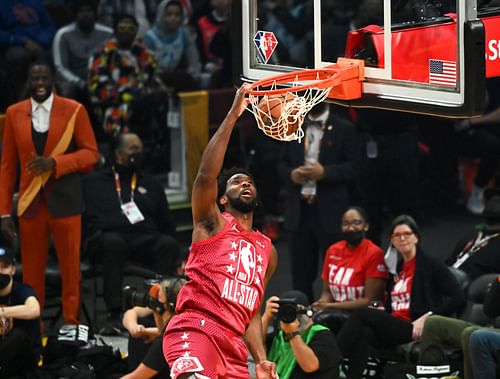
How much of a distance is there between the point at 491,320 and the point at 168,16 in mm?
6237

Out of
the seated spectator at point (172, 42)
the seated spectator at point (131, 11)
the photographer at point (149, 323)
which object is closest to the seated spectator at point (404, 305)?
the photographer at point (149, 323)

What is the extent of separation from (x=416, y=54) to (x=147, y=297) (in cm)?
296

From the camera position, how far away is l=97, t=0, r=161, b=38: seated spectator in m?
15.2

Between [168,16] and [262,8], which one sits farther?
[262,8]

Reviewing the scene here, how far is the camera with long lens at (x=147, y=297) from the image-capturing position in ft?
32.5

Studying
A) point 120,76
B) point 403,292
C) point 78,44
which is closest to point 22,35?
point 78,44

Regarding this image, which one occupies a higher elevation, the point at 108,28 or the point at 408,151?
the point at 108,28

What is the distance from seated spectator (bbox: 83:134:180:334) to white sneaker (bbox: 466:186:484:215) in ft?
15.5

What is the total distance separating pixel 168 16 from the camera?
15.1 metres

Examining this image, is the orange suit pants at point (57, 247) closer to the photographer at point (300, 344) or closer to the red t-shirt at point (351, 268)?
the red t-shirt at point (351, 268)

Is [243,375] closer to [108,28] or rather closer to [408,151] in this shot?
[408,151]

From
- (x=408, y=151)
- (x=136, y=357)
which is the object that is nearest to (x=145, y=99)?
(x=408, y=151)

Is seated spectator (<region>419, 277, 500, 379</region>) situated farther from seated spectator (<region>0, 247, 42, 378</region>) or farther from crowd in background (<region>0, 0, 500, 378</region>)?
seated spectator (<region>0, 247, 42, 378</region>)

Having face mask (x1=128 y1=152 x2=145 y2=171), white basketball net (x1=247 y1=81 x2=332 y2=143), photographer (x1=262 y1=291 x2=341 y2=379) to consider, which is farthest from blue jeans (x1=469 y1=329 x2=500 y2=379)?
face mask (x1=128 y1=152 x2=145 y2=171)
